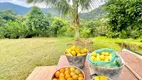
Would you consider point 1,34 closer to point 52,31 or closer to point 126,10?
point 52,31

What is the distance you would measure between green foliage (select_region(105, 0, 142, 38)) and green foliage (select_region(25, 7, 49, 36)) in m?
6.62

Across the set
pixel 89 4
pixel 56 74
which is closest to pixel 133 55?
pixel 56 74

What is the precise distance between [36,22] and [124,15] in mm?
7010

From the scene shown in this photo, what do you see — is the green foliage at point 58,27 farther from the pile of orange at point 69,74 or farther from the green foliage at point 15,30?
the pile of orange at point 69,74

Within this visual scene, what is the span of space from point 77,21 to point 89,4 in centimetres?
73

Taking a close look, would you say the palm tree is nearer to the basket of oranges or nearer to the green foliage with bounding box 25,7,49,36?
the green foliage with bounding box 25,7,49,36

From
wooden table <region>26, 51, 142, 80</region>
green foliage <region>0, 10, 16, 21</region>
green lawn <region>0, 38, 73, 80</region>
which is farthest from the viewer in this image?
green foliage <region>0, 10, 16, 21</region>

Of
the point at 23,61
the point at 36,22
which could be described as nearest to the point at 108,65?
the point at 23,61

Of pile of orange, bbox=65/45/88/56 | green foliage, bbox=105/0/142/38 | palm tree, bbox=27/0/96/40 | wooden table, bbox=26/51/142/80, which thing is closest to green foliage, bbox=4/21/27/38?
palm tree, bbox=27/0/96/40

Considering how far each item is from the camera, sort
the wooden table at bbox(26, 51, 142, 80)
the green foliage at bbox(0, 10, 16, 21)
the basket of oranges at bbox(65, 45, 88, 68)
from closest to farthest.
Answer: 1. the wooden table at bbox(26, 51, 142, 80)
2. the basket of oranges at bbox(65, 45, 88, 68)
3. the green foliage at bbox(0, 10, 16, 21)

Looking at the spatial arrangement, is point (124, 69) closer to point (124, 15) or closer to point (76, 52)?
point (76, 52)

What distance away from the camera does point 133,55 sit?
2.77 m

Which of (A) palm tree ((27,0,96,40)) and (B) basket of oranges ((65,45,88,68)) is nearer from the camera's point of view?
(B) basket of oranges ((65,45,88,68))

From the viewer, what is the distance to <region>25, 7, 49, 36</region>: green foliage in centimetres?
961
